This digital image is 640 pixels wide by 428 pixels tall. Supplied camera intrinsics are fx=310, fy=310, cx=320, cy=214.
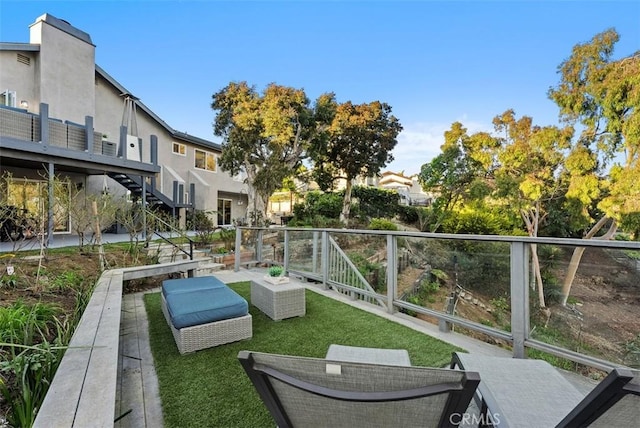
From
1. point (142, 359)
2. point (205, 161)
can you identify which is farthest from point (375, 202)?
point (142, 359)

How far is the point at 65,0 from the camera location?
10781 mm

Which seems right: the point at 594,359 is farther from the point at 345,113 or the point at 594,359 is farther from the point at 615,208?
the point at 345,113

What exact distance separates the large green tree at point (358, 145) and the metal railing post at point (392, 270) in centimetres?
1245

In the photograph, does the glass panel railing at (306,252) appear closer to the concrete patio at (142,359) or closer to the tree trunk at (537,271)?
the concrete patio at (142,359)

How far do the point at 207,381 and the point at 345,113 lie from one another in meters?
15.4

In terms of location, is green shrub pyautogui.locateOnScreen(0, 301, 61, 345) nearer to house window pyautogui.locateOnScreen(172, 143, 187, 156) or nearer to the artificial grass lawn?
the artificial grass lawn

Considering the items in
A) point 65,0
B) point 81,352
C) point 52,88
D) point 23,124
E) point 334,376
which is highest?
point 65,0

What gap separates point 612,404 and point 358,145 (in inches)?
664

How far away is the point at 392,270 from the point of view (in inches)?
174

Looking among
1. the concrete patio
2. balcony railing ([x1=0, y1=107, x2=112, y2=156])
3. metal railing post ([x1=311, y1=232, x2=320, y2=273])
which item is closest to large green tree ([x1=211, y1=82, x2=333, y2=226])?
balcony railing ([x1=0, y1=107, x2=112, y2=156])

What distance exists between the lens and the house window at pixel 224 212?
18703mm

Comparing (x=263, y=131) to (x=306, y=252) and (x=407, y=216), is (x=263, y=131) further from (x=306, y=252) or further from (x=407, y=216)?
(x=407, y=216)

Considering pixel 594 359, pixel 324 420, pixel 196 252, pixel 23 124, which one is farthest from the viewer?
Answer: pixel 196 252

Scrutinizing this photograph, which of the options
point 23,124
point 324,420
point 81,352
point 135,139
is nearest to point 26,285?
point 81,352
